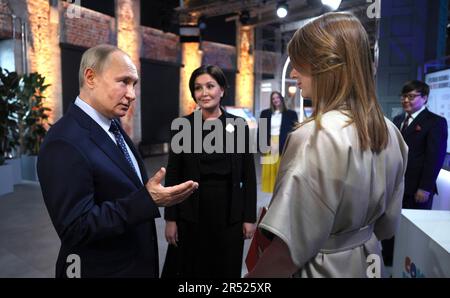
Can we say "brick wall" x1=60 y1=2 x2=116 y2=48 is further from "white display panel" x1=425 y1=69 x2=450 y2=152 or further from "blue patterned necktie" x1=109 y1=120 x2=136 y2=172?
"blue patterned necktie" x1=109 y1=120 x2=136 y2=172

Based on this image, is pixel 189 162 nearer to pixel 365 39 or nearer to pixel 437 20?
pixel 365 39

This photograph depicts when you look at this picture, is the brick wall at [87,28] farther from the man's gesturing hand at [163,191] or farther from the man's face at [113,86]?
the man's gesturing hand at [163,191]

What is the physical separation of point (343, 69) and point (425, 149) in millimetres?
2077

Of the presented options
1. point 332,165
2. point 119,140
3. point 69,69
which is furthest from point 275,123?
point 69,69

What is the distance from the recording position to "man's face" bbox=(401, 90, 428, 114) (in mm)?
2428

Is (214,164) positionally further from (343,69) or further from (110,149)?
(343,69)

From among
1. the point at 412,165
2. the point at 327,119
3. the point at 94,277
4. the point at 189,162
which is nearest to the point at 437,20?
the point at 412,165

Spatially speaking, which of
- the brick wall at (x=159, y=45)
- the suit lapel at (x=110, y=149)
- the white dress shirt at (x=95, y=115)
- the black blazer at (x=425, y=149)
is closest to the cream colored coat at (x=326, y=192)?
the suit lapel at (x=110, y=149)

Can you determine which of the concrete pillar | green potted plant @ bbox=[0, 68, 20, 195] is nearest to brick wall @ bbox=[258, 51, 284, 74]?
the concrete pillar

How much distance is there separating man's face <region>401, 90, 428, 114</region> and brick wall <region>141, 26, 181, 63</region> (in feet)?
21.9

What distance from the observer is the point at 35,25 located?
581 cm

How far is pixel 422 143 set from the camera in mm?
2451

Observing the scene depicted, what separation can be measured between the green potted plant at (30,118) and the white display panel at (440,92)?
5145 mm

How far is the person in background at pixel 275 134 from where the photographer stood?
422 centimetres
